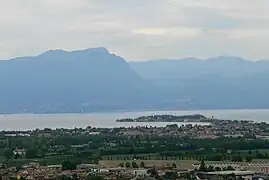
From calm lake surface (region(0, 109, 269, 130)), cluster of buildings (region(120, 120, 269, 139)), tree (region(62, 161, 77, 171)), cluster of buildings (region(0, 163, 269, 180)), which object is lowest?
cluster of buildings (region(0, 163, 269, 180))

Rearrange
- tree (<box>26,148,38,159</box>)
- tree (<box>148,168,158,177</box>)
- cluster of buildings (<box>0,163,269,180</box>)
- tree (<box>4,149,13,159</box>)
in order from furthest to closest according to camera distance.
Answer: tree (<box>26,148,38,159</box>) < tree (<box>4,149,13,159</box>) < tree (<box>148,168,158,177</box>) < cluster of buildings (<box>0,163,269,180</box>)

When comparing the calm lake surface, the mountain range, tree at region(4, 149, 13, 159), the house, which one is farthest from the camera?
the mountain range

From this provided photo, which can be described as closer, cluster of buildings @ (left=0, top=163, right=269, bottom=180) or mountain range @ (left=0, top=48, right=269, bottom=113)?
cluster of buildings @ (left=0, top=163, right=269, bottom=180)

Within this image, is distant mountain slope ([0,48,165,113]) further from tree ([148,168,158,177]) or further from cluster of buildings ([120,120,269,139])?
tree ([148,168,158,177])

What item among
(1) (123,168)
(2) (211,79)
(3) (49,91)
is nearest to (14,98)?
(3) (49,91)

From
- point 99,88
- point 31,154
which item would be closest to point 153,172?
point 31,154

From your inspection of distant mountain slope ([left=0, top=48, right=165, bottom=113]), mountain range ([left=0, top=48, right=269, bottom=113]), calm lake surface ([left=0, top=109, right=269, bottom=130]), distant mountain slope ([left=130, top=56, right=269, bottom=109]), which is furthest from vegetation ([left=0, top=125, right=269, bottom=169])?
distant mountain slope ([left=130, top=56, right=269, bottom=109])

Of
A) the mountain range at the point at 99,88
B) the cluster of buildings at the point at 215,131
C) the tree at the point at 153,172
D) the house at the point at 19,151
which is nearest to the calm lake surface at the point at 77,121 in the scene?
the cluster of buildings at the point at 215,131

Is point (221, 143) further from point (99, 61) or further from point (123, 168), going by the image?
point (99, 61)
